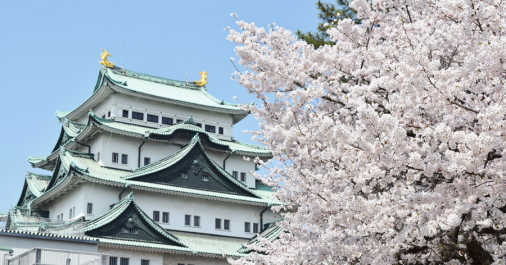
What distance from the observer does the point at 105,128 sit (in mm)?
39438

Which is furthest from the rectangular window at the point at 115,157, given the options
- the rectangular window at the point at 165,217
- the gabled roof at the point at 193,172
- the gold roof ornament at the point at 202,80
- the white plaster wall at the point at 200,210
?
the gold roof ornament at the point at 202,80

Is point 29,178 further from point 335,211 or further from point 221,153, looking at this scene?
point 335,211

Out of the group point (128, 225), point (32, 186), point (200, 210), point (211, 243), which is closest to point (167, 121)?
point (200, 210)

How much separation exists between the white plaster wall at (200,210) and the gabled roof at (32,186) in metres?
9.17

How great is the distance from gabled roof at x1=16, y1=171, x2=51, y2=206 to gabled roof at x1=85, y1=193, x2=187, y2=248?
10.8m

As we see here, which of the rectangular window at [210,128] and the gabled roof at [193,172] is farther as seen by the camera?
the rectangular window at [210,128]

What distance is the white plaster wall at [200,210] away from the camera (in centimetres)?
3878

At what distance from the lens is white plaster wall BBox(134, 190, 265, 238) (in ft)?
127

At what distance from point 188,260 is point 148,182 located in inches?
213

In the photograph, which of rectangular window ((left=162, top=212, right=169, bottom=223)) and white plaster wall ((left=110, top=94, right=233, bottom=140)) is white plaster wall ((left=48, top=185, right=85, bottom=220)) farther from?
white plaster wall ((left=110, top=94, right=233, bottom=140))

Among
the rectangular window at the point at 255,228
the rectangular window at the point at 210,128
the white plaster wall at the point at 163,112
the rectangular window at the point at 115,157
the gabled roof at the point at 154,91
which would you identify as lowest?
the rectangular window at the point at 255,228

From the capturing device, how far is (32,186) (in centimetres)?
4419

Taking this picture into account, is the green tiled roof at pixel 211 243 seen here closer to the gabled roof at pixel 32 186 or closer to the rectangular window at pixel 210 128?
the rectangular window at pixel 210 128

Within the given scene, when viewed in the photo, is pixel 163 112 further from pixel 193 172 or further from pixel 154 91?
pixel 193 172
